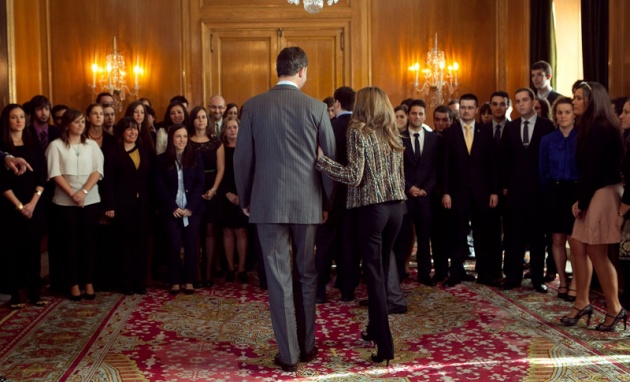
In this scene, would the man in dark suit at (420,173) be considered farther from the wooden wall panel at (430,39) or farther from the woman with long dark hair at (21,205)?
the wooden wall panel at (430,39)

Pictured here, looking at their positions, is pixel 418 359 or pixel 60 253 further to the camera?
pixel 60 253

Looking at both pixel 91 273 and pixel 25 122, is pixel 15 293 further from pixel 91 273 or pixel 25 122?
pixel 25 122

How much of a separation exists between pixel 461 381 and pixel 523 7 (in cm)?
739

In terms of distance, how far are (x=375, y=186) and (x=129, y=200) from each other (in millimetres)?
3083

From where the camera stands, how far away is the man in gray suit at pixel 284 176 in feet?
14.6

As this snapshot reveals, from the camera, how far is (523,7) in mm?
10523

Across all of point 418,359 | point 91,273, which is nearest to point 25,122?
point 91,273

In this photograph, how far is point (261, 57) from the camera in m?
11.6

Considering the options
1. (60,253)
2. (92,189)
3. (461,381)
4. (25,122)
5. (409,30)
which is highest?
(409,30)

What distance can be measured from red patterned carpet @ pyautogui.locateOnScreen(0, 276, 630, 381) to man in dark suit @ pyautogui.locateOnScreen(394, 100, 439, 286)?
0.60 m

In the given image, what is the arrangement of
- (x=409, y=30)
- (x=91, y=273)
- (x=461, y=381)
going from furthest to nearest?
(x=409, y=30) → (x=91, y=273) → (x=461, y=381)

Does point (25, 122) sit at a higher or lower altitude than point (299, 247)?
higher

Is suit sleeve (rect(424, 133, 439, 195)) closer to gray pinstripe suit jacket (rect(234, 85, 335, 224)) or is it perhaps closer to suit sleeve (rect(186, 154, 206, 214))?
suit sleeve (rect(186, 154, 206, 214))

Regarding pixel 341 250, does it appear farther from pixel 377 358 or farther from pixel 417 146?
pixel 377 358
